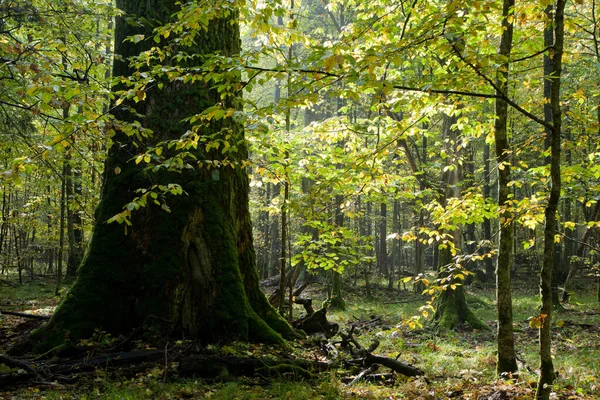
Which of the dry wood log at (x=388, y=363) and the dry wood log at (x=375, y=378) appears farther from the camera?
the dry wood log at (x=388, y=363)

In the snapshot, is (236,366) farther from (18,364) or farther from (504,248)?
(504,248)

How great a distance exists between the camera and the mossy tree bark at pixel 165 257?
18.4 ft

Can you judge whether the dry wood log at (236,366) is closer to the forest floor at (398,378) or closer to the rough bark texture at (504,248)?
the forest floor at (398,378)

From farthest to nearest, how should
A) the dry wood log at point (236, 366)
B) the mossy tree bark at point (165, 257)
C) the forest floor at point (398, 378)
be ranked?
the mossy tree bark at point (165, 257) → the dry wood log at point (236, 366) → the forest floor at point (398, 378)

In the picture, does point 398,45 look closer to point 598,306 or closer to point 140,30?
point 140,30

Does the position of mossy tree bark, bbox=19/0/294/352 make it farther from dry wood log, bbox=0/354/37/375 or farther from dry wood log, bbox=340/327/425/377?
dry wood log, bbox=340/327/425/377

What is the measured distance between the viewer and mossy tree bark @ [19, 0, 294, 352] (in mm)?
5598

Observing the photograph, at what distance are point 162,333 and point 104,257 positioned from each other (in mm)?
1403

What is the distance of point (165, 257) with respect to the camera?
18.8 ft

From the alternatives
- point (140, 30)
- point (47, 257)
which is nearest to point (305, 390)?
point (140, 30)

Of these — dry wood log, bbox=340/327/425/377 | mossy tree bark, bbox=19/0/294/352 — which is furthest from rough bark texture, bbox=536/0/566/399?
mossy tree bark, bbox=19/0/294/352

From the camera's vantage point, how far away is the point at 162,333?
17.9 feet

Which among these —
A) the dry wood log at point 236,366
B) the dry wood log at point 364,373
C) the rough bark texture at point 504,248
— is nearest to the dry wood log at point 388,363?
the dry wood log at point 364,373

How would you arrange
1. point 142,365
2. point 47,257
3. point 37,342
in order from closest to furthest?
point 142,365, point 37,342, point 47,257
